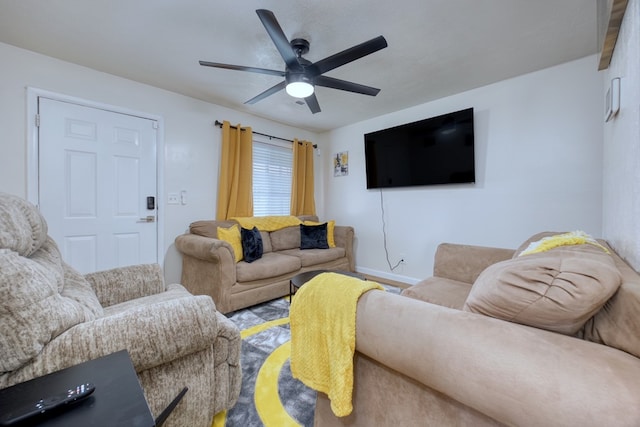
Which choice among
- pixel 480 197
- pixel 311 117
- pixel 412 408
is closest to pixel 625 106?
pixel 412 408

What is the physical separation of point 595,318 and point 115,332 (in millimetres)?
1488

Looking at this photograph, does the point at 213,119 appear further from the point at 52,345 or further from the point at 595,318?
the point at 595,318

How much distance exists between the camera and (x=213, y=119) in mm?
3340

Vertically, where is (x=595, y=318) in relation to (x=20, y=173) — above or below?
below

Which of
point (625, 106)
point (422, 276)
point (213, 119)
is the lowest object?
point (422, 276)

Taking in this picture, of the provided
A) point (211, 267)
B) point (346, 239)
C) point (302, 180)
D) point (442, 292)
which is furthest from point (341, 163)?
point (442, 292)

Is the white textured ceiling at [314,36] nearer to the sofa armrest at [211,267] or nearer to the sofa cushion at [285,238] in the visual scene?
the sofa armrest at [211,267]

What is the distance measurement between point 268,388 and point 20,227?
54.5 inches

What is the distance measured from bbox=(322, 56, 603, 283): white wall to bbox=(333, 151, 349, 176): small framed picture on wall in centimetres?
74

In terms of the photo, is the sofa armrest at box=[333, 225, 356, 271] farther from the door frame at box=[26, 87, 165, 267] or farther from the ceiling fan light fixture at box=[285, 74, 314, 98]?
the door frame at box=[26, 87, 165, 267]

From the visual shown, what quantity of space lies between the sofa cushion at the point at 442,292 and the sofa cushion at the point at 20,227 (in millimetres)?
1939

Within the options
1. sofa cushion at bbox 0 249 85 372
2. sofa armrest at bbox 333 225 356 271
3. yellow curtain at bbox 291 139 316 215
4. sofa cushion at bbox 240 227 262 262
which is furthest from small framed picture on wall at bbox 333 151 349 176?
sofa cushion at bbox 0 249 85 372

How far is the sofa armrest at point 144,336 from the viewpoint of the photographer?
87cm

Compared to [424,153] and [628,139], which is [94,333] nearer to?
[628,139]
